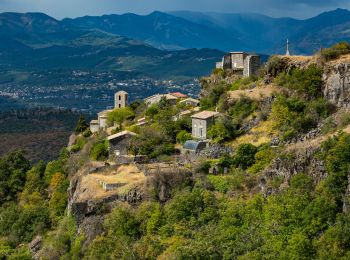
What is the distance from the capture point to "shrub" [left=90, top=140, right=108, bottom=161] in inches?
1933

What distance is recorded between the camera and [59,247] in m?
40.1

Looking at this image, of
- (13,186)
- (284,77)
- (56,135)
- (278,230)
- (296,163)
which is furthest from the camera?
(56,135)

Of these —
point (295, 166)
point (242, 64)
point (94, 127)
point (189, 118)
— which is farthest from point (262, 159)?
point (94, 127)

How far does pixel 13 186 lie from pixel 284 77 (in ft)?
74.5

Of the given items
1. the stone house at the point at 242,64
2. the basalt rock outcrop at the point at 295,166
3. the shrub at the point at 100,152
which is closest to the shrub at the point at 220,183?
the basalt rock outcrop at the point at 295,166

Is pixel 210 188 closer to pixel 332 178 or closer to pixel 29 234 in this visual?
pixel 332 178

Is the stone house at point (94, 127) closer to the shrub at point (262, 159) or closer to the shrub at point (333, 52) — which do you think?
the shrub at point (333, 52)

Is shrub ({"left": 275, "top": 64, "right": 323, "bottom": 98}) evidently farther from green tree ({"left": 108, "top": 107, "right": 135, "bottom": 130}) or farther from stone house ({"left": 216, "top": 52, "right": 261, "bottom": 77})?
green tree ({"left": 108, "top": 107, "right": 135, "bottom": 130})

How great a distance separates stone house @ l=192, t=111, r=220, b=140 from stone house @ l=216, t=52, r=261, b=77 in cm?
680

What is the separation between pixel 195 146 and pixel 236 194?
7.58m

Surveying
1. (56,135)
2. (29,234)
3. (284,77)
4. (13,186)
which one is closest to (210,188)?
(284,77)

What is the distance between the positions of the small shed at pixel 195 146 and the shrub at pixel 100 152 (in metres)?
6.74

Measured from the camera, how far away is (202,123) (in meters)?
46.7

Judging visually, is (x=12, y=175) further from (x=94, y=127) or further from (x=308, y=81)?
(x=308, y=81)
